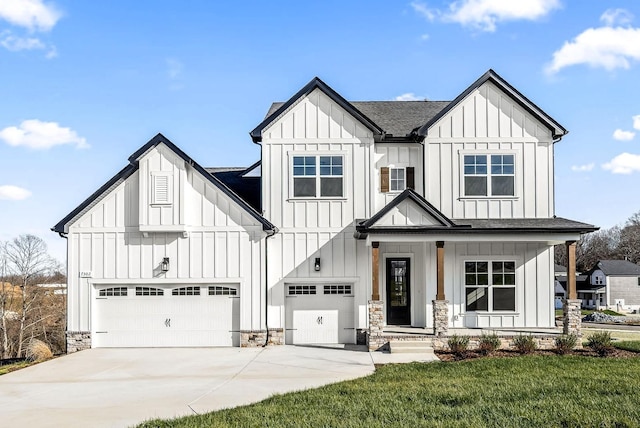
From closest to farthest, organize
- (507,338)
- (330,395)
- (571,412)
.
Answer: (571,412)
(330,395)
(507,338)

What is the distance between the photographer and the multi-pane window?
737 inches

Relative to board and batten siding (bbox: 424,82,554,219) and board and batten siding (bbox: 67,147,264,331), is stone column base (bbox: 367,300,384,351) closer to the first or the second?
board and batten siding (bbox: 67,147,264,331)

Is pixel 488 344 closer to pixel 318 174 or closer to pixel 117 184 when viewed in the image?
pixel 318 174

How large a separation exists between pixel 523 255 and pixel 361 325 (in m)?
5.44

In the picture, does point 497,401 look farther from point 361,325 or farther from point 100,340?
point 100,340

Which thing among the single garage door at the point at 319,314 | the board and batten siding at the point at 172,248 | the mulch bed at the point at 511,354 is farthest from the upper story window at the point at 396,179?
the mulch bed at the point at 511,354

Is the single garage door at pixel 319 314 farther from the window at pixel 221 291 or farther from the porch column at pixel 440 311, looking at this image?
the porch column at pixel 440 311

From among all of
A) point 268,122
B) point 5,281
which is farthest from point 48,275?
point 268,122

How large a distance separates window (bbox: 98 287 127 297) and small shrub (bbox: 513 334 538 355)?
11.2 metres

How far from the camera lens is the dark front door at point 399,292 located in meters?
18.7

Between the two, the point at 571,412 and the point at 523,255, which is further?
the point at 523,255

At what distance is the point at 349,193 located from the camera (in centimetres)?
1830

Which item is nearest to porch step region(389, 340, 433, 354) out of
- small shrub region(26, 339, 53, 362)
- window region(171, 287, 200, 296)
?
window region(171, 287, 200, 296)

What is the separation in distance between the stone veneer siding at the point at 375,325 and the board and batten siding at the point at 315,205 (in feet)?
4.95
